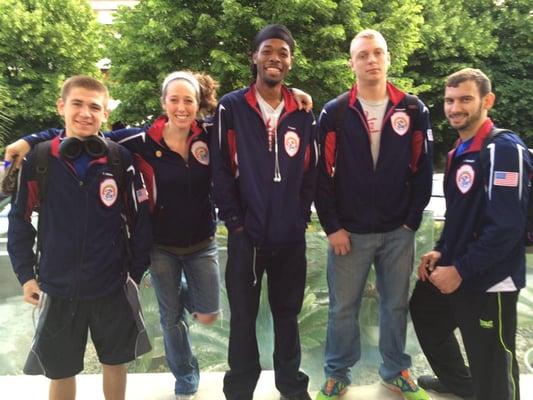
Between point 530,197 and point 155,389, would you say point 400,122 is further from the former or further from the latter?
point 155,389

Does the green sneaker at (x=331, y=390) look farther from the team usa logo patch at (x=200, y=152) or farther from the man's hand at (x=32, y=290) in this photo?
the man's hand at (x=32, y=290)

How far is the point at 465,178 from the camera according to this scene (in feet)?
7.59

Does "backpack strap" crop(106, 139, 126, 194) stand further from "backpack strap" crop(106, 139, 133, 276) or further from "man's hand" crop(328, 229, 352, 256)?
"man's hand" crop(328, 229, 352, 256)

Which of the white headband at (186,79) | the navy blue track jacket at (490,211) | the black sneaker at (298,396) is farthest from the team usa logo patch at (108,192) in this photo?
the navy blue track jacket at (490,211)

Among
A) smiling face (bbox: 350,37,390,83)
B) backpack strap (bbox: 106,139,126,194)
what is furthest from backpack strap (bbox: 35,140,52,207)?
smiling face (bbox: 350,37,390,83)

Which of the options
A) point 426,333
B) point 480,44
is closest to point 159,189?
point 426,333

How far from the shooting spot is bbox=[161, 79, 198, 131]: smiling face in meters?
2.54

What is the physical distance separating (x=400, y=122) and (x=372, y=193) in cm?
43

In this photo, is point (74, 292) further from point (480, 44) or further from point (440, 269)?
point (480, 44)

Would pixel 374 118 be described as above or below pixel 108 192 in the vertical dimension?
above

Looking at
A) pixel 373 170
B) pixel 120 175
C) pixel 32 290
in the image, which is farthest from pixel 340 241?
pixel 32 290

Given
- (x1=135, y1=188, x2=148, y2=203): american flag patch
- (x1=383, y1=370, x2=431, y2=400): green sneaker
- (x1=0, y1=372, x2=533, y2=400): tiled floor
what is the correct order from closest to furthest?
(x1=135, y1=188, x2=148, y2=203): american flag patch → (x1=383, y1=370, x2=431, y2=400): green sneaker → (x1=0, y1=372, x2=533, y2=400): tiled floor

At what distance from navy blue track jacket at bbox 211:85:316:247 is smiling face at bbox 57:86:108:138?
61cm

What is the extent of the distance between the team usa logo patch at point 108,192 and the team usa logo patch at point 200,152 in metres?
0.49
